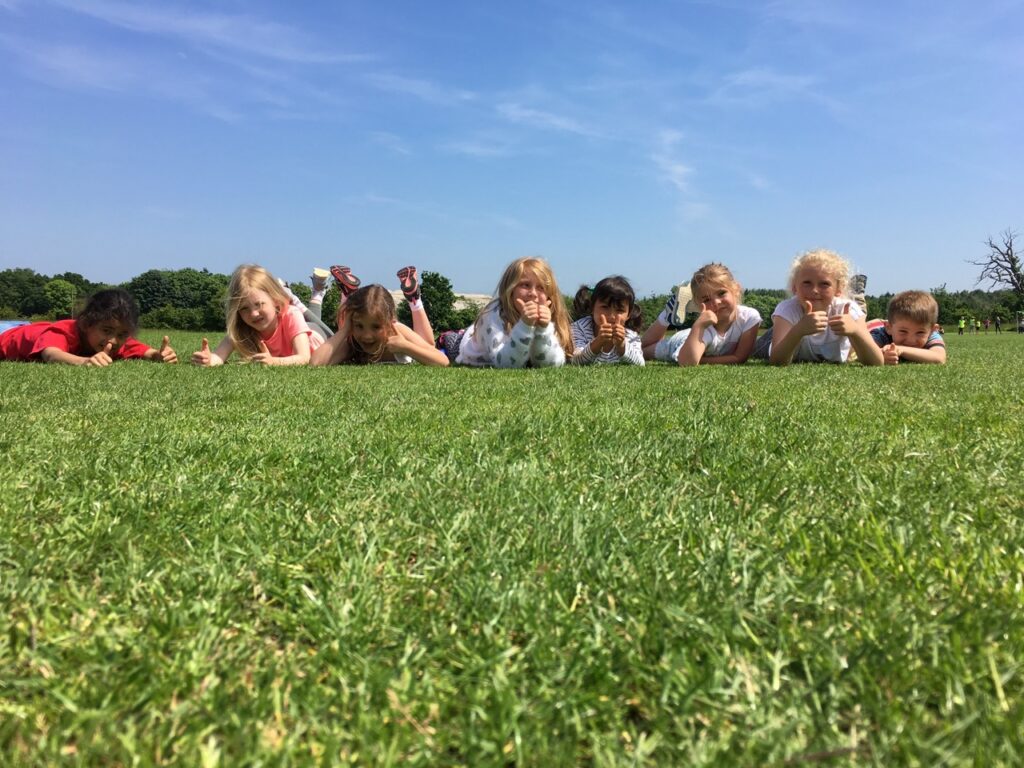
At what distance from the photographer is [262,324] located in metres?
8.91

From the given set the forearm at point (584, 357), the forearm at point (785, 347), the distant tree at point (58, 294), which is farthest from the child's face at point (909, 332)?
the distant tree at point (58, 294)

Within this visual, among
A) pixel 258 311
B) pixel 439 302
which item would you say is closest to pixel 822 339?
pixel 258 311

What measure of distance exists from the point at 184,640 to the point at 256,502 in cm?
80

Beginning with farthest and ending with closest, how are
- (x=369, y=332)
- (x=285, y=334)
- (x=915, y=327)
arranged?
(x=915, y=327) < (x=285, y=334) < (x=369, y=332)

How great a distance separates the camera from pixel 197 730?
3.32ft

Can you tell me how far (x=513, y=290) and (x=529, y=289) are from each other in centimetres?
20

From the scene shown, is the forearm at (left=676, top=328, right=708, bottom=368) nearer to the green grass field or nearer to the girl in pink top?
the girl in pink top

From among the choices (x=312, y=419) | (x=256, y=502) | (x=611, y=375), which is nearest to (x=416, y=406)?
(x=312, y=419)

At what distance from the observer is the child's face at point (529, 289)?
8172mm

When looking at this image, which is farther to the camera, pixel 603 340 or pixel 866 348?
pixel 603 340

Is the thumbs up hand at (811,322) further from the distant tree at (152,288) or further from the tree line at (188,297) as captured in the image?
the distant tree at (152,288)

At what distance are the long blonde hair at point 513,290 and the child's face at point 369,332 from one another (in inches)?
48.3

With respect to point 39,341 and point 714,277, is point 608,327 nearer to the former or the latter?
point 714,277

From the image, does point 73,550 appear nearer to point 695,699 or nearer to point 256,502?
point 256,502
